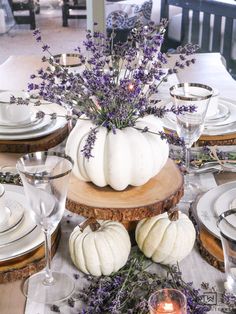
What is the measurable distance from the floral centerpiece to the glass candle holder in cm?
23

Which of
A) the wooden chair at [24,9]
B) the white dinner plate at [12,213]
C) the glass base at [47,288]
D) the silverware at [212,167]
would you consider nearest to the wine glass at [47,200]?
the glass base at [47,288]

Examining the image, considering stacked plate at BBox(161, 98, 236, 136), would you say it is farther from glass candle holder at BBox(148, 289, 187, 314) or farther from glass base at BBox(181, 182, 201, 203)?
glass candle holder at BBox(148, 289, 187, 314)

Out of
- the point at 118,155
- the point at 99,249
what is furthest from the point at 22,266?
the point at 118,155

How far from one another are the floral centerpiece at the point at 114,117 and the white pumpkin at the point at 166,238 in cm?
8

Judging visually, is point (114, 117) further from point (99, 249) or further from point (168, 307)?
point (168, 307)

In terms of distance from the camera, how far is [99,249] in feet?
2.74

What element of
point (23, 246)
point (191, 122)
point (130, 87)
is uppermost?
point (130, 87)

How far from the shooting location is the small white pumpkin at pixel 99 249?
84cm

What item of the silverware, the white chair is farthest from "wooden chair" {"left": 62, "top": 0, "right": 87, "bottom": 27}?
the silverware

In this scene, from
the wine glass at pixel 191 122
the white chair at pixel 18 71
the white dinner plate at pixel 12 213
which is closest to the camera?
the white dinner plate at pixel 12 213

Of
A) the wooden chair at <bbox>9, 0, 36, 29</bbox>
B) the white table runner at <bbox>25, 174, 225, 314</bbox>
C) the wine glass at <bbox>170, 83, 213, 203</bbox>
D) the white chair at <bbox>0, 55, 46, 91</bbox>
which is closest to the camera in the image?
the white table runner at <bbox>25, 174, 225, 314</bbox>

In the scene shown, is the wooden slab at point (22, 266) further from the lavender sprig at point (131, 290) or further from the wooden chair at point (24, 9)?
the wooden chair at point (24, 9)

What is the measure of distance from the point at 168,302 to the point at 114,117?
0.33 m

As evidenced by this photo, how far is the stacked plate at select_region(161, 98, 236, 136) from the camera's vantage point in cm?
137
